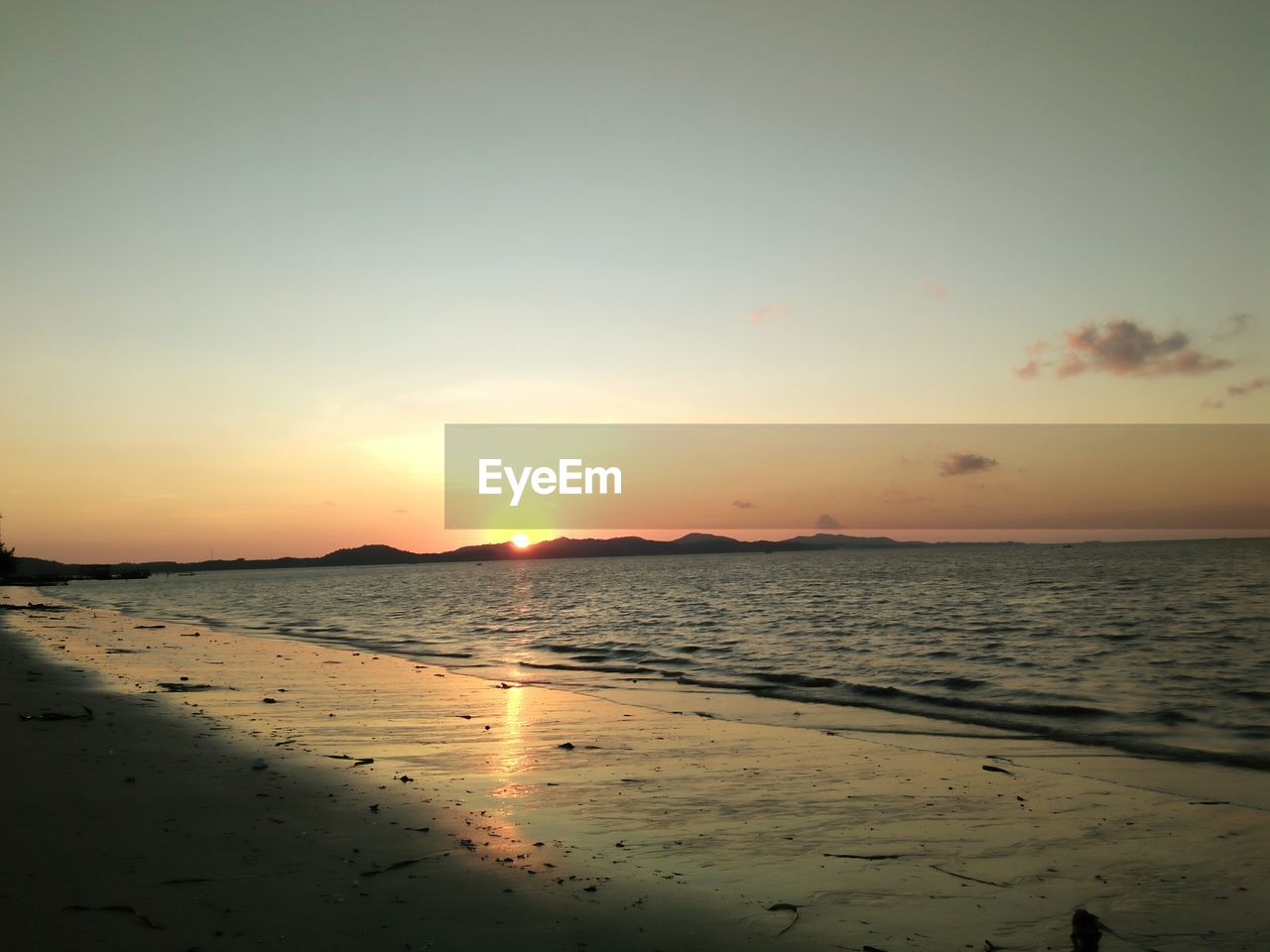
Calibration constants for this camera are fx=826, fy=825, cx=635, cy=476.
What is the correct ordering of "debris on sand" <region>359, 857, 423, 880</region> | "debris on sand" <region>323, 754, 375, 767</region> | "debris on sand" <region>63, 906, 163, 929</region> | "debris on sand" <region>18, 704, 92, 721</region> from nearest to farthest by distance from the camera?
"debris on sand" <region>63, 906, 163, 929</region> → "debris on sand" <region>359, 857, 423, 880</region> → "debris on sand" <region>323, 754, 375, 767</region> → "debris on sand" <region>18, 704, 92, 721</region>

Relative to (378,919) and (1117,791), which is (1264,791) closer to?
(1117,791)

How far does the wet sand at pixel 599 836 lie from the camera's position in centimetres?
688

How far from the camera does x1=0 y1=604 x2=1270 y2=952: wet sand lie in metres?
6.88

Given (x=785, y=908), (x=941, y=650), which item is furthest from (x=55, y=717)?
(x=941, y=650)

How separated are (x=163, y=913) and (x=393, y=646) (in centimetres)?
3091

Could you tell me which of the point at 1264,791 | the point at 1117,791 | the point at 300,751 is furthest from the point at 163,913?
the point at 1264,791

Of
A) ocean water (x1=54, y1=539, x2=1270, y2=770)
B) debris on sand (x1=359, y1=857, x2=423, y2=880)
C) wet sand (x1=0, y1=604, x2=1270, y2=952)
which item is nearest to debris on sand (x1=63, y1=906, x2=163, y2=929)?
wet sand (x1=0, y1=604, x2=1270, y2=952)

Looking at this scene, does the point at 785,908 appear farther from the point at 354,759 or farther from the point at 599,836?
the point at 354,759

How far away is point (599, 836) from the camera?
9.41 meters

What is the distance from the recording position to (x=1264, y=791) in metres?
12.0

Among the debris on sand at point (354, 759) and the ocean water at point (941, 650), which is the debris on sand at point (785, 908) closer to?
the debris on sand at point (354, 759)

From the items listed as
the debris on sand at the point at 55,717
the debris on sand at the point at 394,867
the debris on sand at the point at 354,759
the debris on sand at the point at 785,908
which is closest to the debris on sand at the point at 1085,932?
the debris on sand at the point at 785,908

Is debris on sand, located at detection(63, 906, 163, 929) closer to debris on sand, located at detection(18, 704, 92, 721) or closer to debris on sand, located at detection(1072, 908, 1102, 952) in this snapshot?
debris on sand, located at detection(1072, 908, 1102, 952)

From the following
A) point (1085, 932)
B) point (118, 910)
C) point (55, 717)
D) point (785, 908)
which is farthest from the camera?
point (55, 717)
